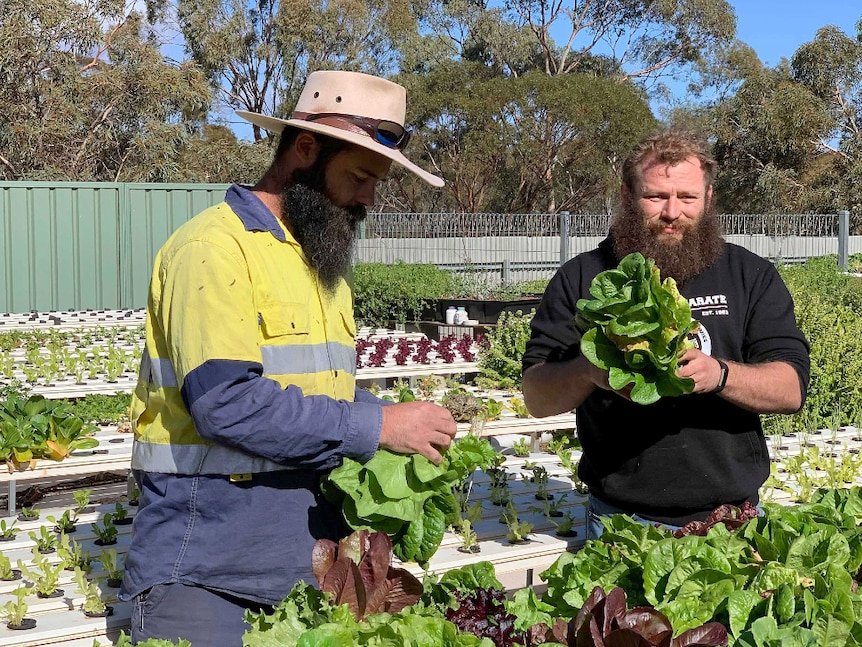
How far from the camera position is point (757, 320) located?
2.96 m

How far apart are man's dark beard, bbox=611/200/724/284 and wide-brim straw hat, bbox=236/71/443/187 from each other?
32.6 inches

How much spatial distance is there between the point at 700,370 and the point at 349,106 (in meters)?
1.14

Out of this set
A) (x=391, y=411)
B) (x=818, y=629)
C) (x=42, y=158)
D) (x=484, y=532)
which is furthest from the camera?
(x=42, y=158)

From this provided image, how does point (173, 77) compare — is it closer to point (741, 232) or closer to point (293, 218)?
point (741, 232)

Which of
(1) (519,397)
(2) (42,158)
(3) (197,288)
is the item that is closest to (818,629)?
(3) (197,288)

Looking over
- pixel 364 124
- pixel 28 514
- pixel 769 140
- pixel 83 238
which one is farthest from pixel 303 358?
pixel 769 140

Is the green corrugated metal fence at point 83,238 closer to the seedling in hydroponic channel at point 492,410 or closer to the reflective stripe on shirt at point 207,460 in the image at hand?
the seedling in hydroponic channel at point 492,410

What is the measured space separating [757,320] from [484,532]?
55.7 inches

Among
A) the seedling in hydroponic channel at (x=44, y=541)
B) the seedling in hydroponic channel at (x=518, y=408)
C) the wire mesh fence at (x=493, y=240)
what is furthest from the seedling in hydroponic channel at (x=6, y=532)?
the wire mesh fence at (x=493, y=240)

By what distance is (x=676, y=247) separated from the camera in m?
3.01

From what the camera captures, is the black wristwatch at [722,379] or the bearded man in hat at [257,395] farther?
the black wristwatch at [722,379]

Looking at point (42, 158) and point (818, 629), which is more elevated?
point (42, 158)

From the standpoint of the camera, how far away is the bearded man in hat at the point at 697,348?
9.48ft

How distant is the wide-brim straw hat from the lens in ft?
7.84
